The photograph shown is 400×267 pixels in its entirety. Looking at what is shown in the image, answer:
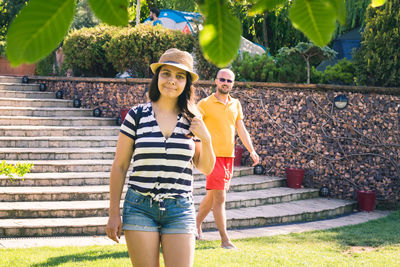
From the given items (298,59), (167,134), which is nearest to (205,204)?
(167,134)

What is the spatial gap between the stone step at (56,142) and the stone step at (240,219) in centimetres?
267

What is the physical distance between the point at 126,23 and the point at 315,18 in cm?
31

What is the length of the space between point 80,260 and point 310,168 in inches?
231

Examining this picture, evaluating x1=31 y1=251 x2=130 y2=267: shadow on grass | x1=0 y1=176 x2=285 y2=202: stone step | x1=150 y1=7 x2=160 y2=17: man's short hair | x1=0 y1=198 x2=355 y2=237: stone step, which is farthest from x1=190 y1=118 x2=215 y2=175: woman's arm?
x1=150 y1=7 x2=160 y2=17: man's short hair

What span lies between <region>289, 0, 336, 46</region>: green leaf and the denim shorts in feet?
6.89

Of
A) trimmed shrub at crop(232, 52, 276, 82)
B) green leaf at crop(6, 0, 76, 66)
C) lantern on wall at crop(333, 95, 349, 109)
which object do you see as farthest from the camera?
trimmed shrub at crop(232, 52, 276, 82)

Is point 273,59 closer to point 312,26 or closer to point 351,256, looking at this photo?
point 351,256

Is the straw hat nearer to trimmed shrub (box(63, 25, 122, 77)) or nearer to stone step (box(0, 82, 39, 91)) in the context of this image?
trimmed shrub (box(63, 25, 122, 77))

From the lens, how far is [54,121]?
10.6 metres

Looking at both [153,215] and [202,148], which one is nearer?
[153,215]

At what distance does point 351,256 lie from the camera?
5984 millimetres

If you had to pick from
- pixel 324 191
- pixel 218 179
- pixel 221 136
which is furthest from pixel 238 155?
pixel 218 179

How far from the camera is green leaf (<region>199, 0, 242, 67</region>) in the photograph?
818 millimetres

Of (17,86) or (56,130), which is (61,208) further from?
(17,86)
